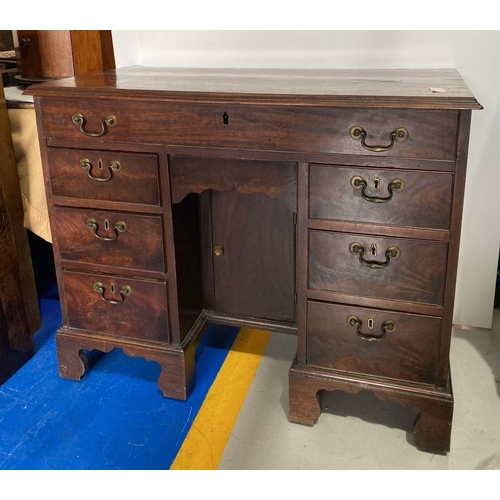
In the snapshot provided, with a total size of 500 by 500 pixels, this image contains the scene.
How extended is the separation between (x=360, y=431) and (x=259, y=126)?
951 mm

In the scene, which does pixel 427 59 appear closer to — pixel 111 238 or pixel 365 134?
pixel 365 134

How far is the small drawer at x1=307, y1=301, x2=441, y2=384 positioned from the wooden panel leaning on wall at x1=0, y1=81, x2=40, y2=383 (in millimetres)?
1060

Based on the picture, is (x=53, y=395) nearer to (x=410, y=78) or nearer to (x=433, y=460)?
(x=433, y=460)

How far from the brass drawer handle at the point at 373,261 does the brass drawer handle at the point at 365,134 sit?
0.26 meters

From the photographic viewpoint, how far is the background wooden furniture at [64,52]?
7.29 ft

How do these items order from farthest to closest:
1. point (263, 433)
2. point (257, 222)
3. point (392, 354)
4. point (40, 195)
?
point (40, 195) < point (257, 222) < point (263, 433) < point (392, 354)

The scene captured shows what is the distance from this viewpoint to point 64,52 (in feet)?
7.35

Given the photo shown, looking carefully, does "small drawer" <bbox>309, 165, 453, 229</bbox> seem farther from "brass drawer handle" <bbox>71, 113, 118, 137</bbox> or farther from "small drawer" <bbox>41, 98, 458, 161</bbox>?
"brass drawer handle" <bbox>71, 113, 118, 137</bbox>

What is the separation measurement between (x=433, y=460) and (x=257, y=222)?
2.90 feet

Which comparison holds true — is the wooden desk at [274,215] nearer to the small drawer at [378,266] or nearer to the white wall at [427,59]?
the small drawer at [378,266]

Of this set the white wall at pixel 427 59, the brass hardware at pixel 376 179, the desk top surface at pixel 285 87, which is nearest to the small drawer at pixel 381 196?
the brass hardware at pixel 376 179

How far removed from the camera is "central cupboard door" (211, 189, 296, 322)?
75.4 inches

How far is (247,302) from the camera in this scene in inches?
80.0

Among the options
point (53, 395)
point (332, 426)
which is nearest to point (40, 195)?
point (53, 395)
